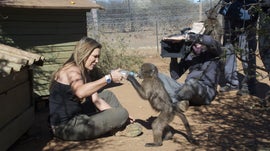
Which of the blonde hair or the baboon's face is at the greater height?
the blonde hair

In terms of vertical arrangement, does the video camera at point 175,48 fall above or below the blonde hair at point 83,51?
below

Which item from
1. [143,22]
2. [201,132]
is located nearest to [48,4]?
[201,132]

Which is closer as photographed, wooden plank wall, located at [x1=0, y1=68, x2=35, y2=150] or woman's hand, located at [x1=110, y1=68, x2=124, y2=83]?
wooden plank wall, located at [x1=0, y1=68, x2=35, y2=150]

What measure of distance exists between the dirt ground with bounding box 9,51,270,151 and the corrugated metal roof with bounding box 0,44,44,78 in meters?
1.12

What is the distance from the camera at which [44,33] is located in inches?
300

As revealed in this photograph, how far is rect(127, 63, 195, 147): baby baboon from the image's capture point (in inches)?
200

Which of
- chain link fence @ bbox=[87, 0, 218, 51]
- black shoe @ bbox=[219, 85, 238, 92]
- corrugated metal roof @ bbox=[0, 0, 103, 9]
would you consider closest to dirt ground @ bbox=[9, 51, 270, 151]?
black shoe @ bbox=[219, 85, 238, 92]

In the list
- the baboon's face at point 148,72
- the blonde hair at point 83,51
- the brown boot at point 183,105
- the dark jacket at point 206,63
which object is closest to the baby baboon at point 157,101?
the baboon's face at point 148,72

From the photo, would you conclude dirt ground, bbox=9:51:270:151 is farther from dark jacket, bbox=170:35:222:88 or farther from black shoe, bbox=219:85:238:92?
black shoe, bbox=219:85:238:92

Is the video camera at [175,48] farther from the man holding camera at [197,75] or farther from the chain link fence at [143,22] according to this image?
the chain link fence at [143,22]

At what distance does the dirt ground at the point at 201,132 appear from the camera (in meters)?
5.13

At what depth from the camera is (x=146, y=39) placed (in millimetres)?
21828

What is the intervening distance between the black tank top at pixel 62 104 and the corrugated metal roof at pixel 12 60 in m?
0.45

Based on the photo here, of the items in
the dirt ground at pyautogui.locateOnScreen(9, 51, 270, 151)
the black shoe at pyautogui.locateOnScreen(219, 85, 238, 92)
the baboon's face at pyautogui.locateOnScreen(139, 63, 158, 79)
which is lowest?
the dirt ground at pyautogui.locateOnScreen(9, 51, 270, 151)
